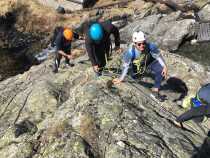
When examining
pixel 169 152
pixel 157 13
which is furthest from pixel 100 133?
pixel 157 13

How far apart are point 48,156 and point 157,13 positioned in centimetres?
2044

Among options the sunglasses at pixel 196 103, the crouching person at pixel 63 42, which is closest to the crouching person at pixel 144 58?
the sunglasses at pixel 196 103

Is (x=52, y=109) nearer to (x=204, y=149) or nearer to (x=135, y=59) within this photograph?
(x=135, y=59)

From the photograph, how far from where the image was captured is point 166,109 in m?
12.5

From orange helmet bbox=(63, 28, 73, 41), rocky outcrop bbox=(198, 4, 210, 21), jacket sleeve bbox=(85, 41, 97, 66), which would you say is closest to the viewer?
jacket sleeve bbox=(85, 41, 97, 66)

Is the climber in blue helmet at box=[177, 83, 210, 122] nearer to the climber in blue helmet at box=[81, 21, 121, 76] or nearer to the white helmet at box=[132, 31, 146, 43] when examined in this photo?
the white helmet at box=[132, 31, 146, 43]

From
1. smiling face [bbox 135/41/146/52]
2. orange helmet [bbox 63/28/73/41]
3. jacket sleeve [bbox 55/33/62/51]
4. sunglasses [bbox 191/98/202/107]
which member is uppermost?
smiling face [bbox 135/41/146/52]

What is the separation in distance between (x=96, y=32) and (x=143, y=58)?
1877 mm

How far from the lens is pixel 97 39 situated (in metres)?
13.9

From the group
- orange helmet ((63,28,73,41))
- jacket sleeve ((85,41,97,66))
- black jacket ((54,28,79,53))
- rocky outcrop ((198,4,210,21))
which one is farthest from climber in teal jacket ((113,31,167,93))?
rocky outcrop ((198,4,210,21))

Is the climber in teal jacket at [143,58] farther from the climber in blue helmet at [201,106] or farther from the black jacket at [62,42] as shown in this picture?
the black jacket at [62,42]

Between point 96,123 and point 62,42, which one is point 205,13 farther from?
point 96,123

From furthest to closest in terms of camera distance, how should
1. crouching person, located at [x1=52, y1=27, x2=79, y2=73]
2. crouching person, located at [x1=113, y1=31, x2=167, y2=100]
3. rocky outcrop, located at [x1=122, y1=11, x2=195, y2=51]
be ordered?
rocky outcrop, located at [x1=122, y1=11, x2=195, y2=51] < crouching person, located at [x1=52, y1=27, x2=79, y2=73] < crouching person, located at [x1=113, y1=31, x2=167, y2=100]

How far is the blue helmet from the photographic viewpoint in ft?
44.3
